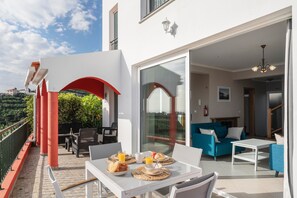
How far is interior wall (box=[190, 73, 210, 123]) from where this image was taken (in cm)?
946

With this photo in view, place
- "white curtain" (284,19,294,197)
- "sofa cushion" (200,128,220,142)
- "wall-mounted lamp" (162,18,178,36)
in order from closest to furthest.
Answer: "white curtain" (284,19,294,197) < "wall-mounted lamp" (162,18,178,36) < "sofa cushion" (200,128,220,142)

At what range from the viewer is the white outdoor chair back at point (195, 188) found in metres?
1.67

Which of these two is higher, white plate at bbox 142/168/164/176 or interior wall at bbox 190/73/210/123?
interior wall at bbox 190/73/210/123

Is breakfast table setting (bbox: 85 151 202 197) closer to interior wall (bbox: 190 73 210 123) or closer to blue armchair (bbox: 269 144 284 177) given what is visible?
blue armchair (bbox: 269 144 284 177)

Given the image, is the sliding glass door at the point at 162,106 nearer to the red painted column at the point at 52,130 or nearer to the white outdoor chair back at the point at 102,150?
the white outdoor chair back at the point at 102,150

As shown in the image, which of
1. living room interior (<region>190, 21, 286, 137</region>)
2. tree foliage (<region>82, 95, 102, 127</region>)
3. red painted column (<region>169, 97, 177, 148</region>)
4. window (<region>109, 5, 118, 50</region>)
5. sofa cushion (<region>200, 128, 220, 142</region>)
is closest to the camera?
red painted column (<region>169, 97, 177, 148</region>)

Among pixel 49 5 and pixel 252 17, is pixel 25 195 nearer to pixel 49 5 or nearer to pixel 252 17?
pixel 252 17

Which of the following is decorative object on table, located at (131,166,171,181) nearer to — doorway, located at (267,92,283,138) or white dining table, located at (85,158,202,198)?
white dining table, located at (85,158,202,198)

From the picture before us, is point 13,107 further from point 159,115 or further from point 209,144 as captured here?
point 209,144

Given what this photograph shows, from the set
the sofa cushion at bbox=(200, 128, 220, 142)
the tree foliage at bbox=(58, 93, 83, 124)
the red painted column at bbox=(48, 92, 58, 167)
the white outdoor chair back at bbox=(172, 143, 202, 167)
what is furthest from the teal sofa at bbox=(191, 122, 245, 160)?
the tree foliage at bbox=(58, 93, 83, 124)

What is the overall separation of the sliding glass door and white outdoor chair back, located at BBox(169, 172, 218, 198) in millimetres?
2468

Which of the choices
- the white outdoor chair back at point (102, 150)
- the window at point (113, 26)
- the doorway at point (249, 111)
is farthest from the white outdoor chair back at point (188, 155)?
the doorway at point (249, 111)

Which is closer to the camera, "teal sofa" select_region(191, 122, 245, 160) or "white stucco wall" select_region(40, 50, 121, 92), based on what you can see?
"white stucco wall" select_region(40, 50, 121, 92)

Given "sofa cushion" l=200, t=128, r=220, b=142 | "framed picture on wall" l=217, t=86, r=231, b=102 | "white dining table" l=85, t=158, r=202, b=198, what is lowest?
"sofa cushion" l=200, t=128, r=220, b=142
